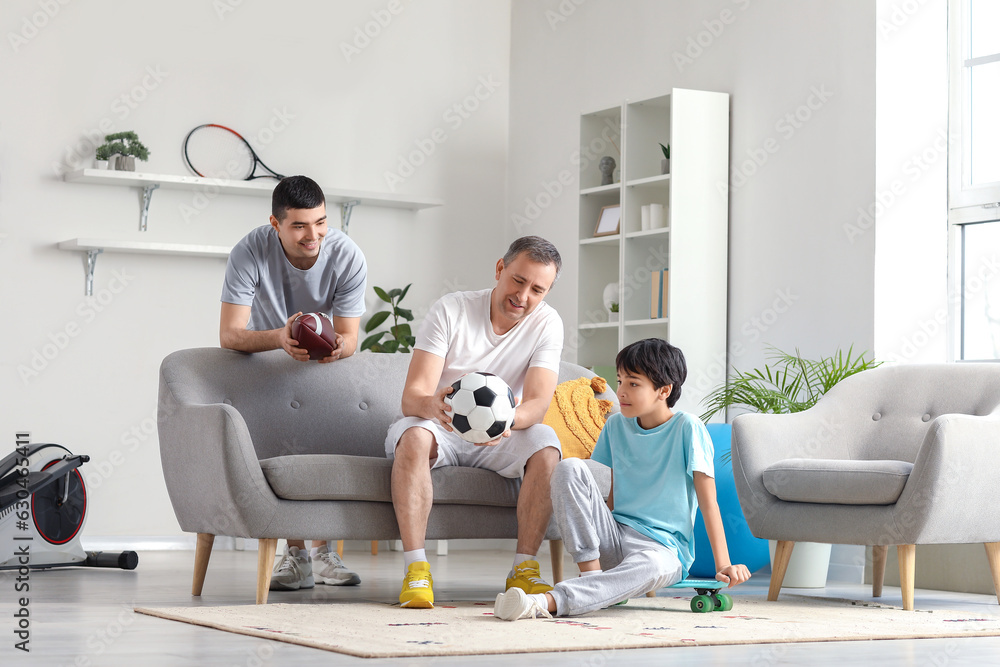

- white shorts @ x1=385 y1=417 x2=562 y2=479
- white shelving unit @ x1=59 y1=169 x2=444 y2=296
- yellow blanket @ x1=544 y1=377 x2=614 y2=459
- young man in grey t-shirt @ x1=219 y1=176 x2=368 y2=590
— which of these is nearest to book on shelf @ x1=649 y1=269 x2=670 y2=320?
yellow blanket @ x1=544 y1=377 x2=614 y2=459

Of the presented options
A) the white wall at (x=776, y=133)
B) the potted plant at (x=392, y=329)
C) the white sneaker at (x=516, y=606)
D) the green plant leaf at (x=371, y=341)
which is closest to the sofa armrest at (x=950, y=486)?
the white sneaker at (x=516, y=606)

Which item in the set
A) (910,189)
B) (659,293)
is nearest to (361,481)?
(659,293)

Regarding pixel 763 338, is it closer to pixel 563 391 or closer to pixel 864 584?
pixel 864 584

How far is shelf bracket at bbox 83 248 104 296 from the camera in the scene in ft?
17.3

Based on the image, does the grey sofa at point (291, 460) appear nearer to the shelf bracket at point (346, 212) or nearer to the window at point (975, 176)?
the window at point (975, 176)

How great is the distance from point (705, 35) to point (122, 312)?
9.46 feet

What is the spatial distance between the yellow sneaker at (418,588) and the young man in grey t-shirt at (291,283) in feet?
2.44

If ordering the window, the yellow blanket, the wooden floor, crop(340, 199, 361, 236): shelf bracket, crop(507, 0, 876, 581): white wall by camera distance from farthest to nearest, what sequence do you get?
crop(340, 199, 361, 236): shelf bracket < crop(507, 0, 876, 581): white wall < the window < the yellow blanket < the wooden floor

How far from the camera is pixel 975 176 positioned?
175 inches

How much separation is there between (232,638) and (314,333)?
1.10m

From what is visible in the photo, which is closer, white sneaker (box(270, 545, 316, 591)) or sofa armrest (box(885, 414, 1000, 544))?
sofa armrest (box(885, 414, 1000, 544))

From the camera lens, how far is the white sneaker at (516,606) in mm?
2578

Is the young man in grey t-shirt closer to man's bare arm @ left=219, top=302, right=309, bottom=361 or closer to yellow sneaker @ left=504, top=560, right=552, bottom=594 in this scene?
man's bare arm @ left=219, top=302, right=309, bottom=361

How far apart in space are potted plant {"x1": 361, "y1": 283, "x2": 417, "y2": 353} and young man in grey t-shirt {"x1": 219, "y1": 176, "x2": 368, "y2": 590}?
2110 millimetres
